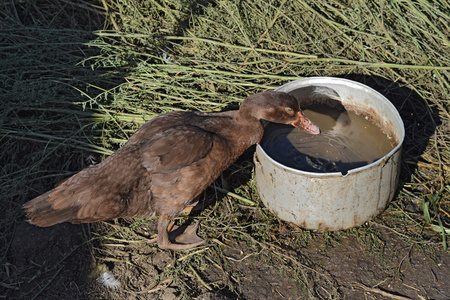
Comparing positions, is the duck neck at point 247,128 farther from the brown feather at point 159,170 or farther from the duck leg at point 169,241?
the duck leg at point 169,241

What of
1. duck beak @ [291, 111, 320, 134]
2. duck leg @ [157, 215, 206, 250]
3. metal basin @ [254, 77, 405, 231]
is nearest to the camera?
metal basin @ [254, 77, 405, 231]

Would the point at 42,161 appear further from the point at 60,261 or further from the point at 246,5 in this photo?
the point at 246,5

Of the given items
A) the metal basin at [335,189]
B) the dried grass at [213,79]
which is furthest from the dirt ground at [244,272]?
the metal basin at [335,189]

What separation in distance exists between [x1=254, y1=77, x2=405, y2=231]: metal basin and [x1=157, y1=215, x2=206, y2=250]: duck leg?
2.18ft

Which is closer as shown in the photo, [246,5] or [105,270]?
[105,270]

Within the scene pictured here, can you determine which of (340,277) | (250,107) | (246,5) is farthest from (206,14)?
(340,277)

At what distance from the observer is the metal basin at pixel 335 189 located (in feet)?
11.4

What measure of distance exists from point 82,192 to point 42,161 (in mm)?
1190

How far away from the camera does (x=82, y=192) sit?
3535mm

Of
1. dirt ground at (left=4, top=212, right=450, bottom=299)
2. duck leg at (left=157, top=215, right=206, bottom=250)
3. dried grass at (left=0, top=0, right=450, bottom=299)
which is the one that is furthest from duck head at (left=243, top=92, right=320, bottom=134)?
duck leg at (left=157, top=215, right=206, bottom=250)

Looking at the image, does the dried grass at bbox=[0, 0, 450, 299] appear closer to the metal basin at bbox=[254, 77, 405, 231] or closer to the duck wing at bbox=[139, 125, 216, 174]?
the metal basin at bbox=[254, 77, 405, 231]

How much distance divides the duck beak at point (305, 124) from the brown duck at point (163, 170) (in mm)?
47

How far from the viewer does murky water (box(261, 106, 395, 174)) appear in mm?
4098

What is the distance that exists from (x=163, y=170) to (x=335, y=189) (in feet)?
4.23
